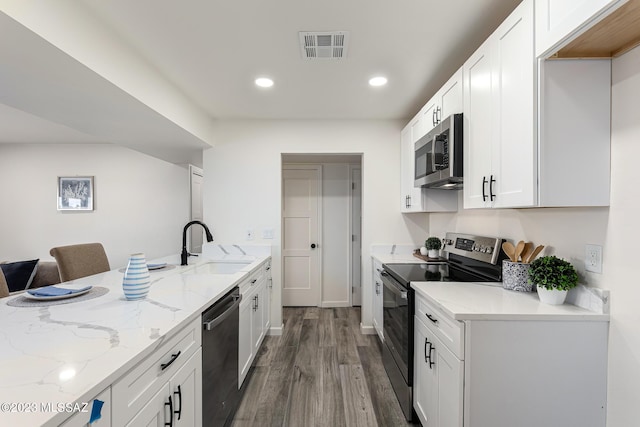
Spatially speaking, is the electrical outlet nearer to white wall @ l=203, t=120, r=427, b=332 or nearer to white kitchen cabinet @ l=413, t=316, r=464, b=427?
white kitchen cabinet @ l=413, t=316, r=464, b=427

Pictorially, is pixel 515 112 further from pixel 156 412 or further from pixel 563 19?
pixel 156 412

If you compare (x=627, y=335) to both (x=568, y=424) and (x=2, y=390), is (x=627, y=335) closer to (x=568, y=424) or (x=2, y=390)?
(x=568, y=424)

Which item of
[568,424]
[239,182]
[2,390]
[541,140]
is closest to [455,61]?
[541,140]

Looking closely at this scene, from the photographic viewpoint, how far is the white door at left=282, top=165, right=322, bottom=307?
419 centimetres

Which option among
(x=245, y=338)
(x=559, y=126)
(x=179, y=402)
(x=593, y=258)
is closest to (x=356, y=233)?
(x=245, y=338)

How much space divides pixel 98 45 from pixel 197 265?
174cm

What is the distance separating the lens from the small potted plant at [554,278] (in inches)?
50.7

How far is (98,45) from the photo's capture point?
60.5 inches

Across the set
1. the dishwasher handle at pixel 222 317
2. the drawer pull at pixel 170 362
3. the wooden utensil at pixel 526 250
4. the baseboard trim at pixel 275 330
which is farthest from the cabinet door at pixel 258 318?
the wooden utensil at pixel 526 250

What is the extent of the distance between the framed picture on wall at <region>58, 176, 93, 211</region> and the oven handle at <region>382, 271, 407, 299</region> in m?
4.55

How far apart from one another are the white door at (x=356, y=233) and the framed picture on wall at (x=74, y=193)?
4.00 meters

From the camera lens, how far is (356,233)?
4.23 meters

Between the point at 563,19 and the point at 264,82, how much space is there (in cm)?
189

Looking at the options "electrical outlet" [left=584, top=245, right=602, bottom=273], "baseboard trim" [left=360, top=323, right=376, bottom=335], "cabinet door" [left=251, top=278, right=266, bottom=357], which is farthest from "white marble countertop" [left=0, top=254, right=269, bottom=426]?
"baseboard trim" [left=360, top=323, right=376, bottom=335]
